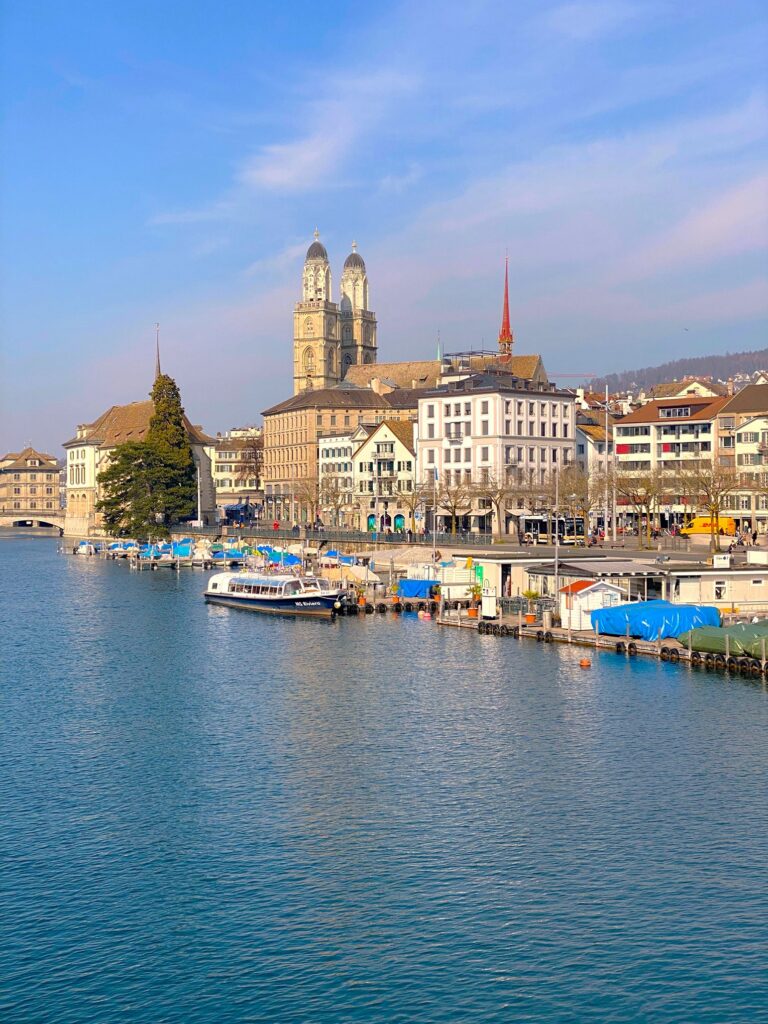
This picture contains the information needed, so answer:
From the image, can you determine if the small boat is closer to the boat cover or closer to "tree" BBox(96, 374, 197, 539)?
the boat cover

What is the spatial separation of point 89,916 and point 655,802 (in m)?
17.3

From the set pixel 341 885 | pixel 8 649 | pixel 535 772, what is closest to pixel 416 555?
pixel 8 649

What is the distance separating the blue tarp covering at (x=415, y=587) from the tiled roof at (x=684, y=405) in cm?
5600

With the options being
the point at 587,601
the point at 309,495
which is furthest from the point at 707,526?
the point at 309,495

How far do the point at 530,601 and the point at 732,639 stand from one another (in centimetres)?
1953

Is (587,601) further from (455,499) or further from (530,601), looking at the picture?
(455,499)

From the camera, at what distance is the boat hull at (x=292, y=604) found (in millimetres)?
87500

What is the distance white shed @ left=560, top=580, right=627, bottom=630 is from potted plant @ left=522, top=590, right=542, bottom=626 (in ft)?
9.21

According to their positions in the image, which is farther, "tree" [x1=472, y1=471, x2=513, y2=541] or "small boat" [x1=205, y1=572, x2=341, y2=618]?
"tree" [x1=472, y1=471, x2=513, y2=541]

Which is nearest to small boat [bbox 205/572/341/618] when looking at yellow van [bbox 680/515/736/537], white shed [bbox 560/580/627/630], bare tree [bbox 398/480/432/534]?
white shed [bbox 560/580/627/630]

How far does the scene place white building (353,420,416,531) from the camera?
15188 centimetres

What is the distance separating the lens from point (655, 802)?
3803cm

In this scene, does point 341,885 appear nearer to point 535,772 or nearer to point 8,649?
point 535,772

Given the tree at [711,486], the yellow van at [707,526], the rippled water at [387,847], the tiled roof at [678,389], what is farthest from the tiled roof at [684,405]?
the rippled water at [387,847]
